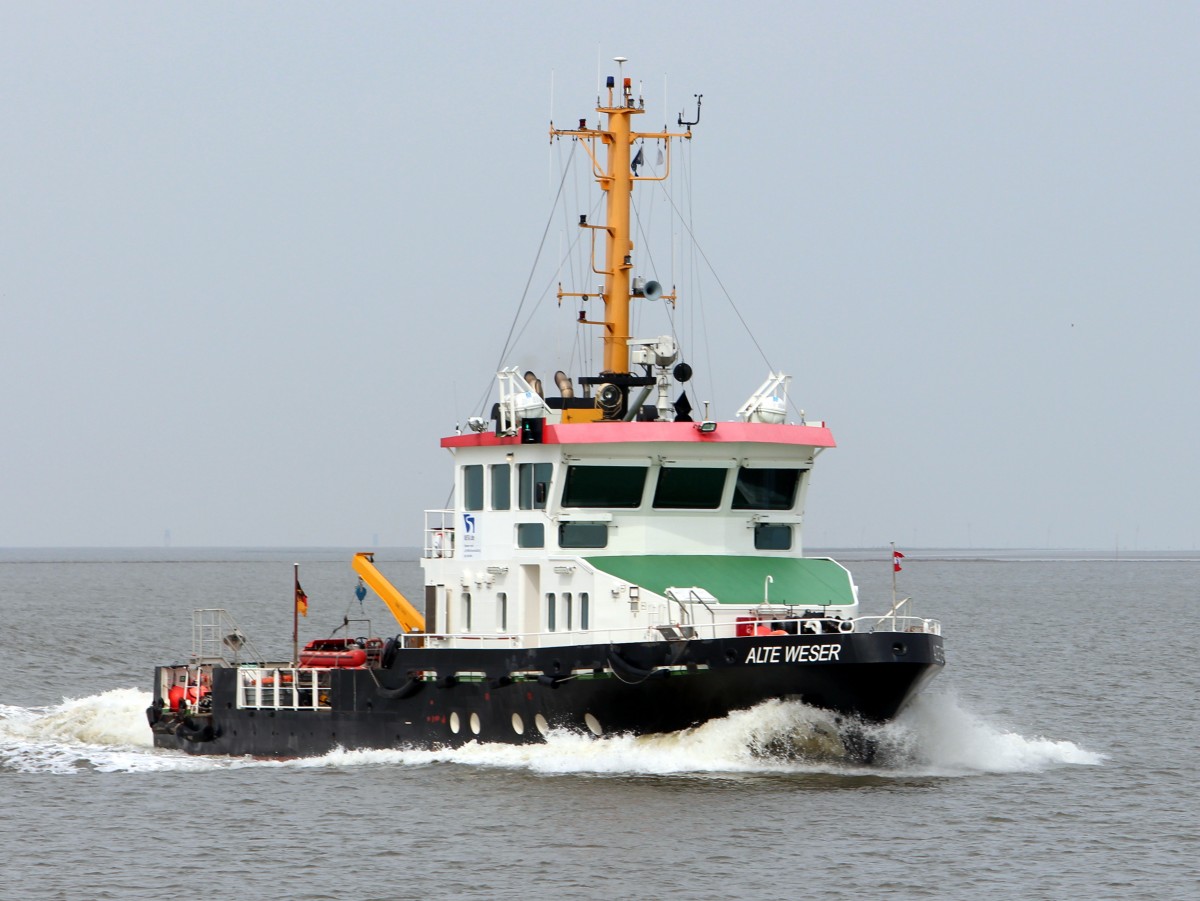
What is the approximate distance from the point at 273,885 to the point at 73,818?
5.85 meters

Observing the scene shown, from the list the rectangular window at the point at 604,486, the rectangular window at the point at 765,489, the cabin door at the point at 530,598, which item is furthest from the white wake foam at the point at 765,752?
the rectangular window at the point at 765,489

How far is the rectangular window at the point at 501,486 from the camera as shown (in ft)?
92.1

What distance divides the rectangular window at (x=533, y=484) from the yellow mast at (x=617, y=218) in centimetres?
232

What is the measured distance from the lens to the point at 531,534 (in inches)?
1085

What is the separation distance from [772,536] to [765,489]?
728mm

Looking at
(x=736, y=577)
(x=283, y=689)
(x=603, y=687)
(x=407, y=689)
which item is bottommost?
(x=283, y=689)

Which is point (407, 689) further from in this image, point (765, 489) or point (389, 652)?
point (765, 489)

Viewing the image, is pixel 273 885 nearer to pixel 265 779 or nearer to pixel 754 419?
pixel 265 779

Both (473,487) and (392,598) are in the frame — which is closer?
(473,487)

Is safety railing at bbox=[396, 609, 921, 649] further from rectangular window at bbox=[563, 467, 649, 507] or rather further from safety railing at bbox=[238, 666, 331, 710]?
safety railing at bbox=[238, 666, 331, 710]

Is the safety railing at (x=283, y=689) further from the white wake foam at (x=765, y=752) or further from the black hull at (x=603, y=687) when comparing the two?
the white wake foam at (x=765, y=752)

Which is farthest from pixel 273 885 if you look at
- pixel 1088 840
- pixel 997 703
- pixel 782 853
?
pixel 997 703

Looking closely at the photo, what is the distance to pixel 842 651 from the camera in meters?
24.3

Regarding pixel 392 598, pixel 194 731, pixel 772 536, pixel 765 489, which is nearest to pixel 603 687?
pixel 772 536
